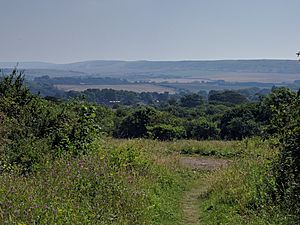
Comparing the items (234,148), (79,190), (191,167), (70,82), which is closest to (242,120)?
(234,148)

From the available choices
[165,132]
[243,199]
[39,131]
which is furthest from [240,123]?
[243,199]

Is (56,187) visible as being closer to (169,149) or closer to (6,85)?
(6,85)

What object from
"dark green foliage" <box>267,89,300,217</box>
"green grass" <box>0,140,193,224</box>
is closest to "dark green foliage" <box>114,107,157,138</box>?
"green grass" <box>0,140,193,224</box>

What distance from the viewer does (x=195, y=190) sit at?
43.4ft

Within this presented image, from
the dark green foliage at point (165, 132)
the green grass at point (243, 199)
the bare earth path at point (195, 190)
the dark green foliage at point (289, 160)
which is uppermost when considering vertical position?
the dark green foliage at point (289, 160)

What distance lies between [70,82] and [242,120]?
151 meters

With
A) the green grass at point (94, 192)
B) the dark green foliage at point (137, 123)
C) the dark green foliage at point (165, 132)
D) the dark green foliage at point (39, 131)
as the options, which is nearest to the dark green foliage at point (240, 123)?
the dark green foliage at point (165, 132)

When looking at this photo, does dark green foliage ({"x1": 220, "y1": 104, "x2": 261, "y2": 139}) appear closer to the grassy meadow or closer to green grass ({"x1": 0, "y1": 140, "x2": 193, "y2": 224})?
the grassy meadow

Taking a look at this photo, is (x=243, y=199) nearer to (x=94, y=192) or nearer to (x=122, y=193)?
(x=122, y=193)

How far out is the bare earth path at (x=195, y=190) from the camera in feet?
33.2

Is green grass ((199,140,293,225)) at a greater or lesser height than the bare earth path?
greater

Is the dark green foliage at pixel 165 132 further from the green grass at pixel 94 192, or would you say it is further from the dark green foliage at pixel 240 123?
the green grass at pixel 94 192

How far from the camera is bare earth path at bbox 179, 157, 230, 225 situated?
10.1m

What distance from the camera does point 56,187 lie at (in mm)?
8219
